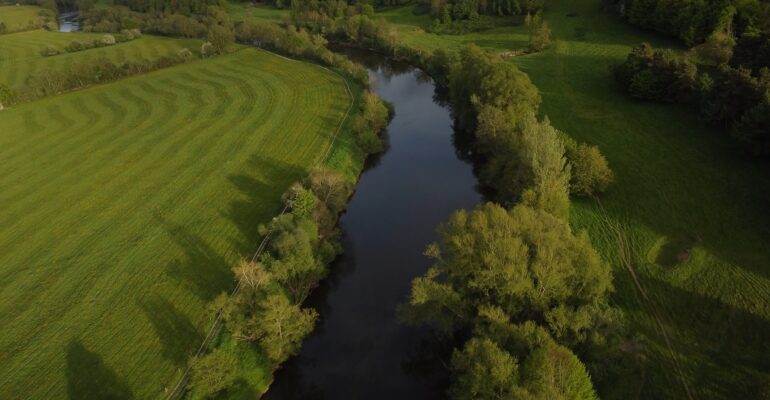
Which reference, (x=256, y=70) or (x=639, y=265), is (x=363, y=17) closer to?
(x=256, y=70)

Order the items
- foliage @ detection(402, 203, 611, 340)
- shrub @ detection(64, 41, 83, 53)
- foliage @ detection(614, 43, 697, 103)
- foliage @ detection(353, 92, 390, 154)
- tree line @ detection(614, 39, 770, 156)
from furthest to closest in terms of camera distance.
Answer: shrub @ detection(64, 41, 83, 53)
foliage @ detection(353, 92, 390, 154)
foliage @ detection(614, 43, 697, 103)
tree line @ detection(614, 39, 770, 156)
foliage @ detection(402, 203, 611, 340)

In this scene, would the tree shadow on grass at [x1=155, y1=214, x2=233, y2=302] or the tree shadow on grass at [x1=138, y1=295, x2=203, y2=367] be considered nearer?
the tree shadow on grass at [x1=138, y1=295, x2=203, y2=367]

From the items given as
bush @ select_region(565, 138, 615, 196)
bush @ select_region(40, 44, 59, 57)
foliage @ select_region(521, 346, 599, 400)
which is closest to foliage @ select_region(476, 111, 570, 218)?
bush @ select_region(565, 138, 615, 196)

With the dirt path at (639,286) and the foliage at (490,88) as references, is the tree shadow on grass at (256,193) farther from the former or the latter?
the dirt path at (639,286)

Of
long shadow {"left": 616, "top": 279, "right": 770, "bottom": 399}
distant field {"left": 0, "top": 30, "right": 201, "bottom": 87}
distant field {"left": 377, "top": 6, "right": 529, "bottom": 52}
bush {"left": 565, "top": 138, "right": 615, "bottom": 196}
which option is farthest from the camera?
distant field {"left": 0, "top": 30, "right": 201, "bottom": 87}

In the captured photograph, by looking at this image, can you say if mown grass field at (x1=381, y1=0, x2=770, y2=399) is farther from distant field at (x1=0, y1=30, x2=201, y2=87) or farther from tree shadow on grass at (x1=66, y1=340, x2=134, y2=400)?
distant field at (x1=0, y1=30, x2=201, y2=87)

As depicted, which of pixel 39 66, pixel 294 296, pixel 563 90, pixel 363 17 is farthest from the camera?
pixel 363 17

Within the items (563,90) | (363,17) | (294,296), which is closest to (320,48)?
(363,17)
